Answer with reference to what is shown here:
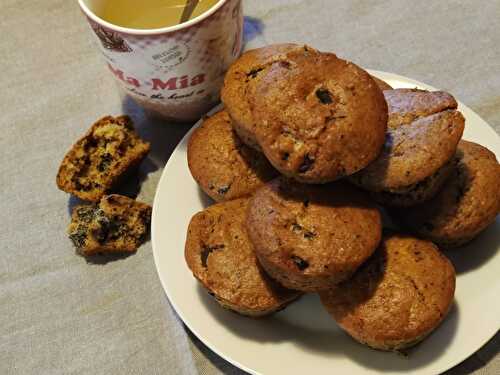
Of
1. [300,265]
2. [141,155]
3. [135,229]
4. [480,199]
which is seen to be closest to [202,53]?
[141,155]

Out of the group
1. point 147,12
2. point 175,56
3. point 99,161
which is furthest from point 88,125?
point 175,56

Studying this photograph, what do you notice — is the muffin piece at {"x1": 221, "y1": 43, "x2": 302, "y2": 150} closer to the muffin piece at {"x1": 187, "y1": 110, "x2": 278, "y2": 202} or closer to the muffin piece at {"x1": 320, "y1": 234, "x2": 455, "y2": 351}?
the muffin piece at {"x1": 187, "y1": 110, "x2": 278, "y2": 202}

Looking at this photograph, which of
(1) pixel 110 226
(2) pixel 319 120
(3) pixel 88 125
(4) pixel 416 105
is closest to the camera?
(2) pixel 319 120

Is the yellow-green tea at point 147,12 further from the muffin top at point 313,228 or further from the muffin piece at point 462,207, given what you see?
the muffin piece at point 462,207

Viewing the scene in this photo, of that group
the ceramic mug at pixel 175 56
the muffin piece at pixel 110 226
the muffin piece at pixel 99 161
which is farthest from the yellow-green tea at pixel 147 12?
the muffin piece at pixel 110 226

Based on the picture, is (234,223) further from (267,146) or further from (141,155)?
(141,155)

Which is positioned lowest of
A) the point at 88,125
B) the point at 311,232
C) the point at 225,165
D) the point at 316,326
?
the point at 88,125

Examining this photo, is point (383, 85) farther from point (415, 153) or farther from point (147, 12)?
point (147, 12)
